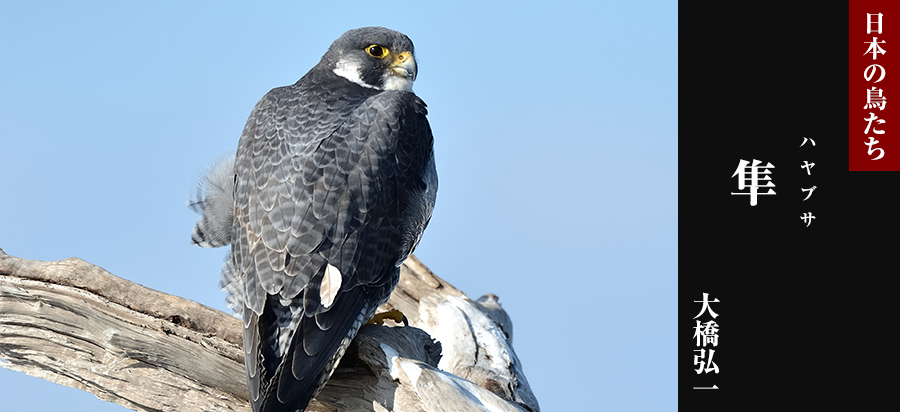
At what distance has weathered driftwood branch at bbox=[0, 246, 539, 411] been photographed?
4.70 meters

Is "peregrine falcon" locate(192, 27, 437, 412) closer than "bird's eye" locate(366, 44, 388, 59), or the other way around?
"peregrine falcon" locate(192, 27, 437, 412)

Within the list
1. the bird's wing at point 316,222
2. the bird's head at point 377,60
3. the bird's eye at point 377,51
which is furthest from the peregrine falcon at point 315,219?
the bird's eye at point 377,51

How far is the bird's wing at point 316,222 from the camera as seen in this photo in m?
4.38

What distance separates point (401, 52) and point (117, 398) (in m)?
3.10

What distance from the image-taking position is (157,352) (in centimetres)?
501

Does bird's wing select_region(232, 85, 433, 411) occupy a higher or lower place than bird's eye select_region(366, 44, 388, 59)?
lower

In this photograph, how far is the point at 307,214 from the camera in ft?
15.1

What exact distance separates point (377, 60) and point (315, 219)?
1674mm

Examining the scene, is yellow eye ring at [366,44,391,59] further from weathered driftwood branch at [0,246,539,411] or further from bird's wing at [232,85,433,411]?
weathered driftwood branch at [0,246,539,411]

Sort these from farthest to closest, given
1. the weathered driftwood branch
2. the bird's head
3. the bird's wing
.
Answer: the bird's head, the weathered driftwood branch, the bird's wing

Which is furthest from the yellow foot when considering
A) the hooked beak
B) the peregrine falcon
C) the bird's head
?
the hooked beak

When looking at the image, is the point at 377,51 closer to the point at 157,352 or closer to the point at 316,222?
the point at 316,222

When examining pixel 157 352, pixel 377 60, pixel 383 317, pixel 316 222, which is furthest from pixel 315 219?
pixel 377 60

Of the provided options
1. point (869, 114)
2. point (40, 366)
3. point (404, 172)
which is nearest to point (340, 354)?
point (404, 172)
